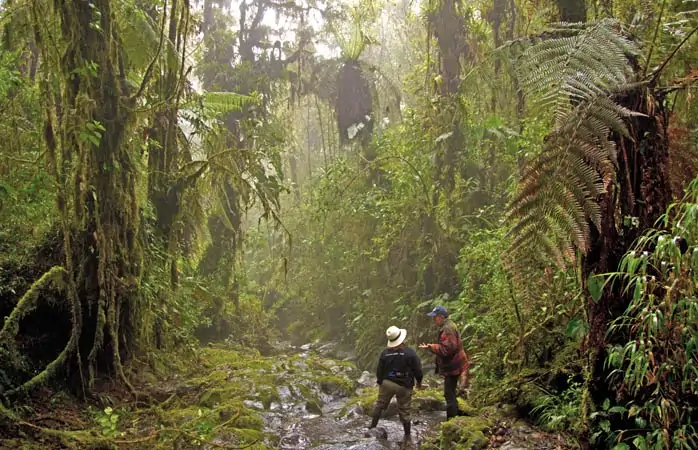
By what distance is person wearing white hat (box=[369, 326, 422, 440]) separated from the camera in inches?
262

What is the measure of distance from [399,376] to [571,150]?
14.3ft

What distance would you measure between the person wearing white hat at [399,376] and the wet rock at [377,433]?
9 cm

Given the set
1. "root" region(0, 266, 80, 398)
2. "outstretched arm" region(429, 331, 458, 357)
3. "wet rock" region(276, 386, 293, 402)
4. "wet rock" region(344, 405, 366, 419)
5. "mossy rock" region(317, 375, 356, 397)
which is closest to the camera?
"root" region(0, 266, 80, 398)

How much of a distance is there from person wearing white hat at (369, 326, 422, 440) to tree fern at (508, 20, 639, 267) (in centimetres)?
391

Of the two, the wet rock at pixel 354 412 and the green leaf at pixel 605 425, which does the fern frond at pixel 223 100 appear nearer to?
the wet rock at pixel 354 412

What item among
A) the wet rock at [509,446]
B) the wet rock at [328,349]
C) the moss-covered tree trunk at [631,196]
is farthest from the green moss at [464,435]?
the wet rock at [328,349]

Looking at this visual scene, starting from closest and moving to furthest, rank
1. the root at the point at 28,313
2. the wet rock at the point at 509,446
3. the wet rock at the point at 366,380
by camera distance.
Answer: the wet rock at the point at 509,446 < the root at the point at 28,313 < the wet rock at the point at 366,380

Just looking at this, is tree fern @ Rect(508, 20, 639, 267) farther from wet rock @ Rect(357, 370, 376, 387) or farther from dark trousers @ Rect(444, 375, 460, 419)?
wet rock @ Rect(357, 370, 376, 387)

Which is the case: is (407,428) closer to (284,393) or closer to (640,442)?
(284,393)

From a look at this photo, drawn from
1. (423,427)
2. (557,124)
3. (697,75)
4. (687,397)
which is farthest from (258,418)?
(697,75)

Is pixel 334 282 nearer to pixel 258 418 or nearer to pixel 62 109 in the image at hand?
pixel 258 418

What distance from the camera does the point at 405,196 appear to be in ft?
43.3

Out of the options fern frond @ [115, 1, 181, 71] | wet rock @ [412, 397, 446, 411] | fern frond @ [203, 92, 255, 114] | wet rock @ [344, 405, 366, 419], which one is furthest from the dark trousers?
fern frond @ [203, 92, 255, 114]

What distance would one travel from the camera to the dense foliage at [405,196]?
331cm
